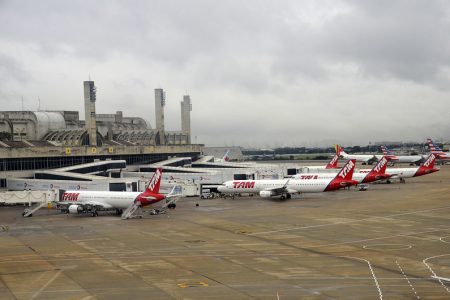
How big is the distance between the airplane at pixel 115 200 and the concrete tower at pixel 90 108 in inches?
1871

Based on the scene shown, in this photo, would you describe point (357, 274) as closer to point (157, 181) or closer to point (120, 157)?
point (157, 181)

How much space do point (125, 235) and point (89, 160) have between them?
2711 inches

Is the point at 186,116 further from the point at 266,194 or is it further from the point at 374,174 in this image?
the point at 266,194

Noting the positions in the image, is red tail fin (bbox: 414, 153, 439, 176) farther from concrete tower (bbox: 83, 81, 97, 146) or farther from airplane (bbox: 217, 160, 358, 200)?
concrete tower (bbox: 83, 81, 97, 146)

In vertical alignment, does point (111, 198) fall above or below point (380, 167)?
below

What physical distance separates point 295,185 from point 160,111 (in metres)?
71.4

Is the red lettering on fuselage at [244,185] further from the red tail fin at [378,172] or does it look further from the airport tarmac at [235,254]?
the red tail fin at [378,172]

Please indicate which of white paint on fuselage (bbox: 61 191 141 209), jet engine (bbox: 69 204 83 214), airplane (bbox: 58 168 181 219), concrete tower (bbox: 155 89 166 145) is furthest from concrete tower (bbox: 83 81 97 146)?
jet engine (bbox: 69 204 83 214)

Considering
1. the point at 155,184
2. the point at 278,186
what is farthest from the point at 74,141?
the point at 155,184

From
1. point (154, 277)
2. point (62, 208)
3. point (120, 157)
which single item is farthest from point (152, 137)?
point (154, 277)

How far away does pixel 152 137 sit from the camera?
160250 millimetres

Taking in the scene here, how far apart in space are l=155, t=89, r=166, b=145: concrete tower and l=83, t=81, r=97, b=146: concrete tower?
29226 millimetres

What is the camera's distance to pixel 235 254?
42.4 m

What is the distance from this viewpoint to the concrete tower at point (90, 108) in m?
120
